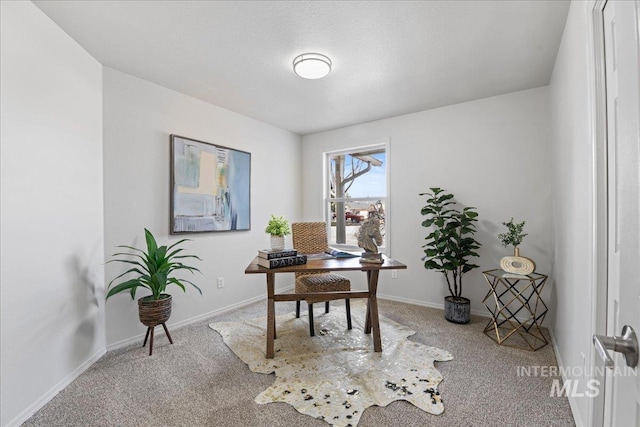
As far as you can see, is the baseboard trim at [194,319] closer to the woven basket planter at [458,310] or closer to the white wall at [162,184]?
the white wall at [162,184]

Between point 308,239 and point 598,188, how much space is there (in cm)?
246

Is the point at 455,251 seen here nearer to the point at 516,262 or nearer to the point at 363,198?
the point at 516,262

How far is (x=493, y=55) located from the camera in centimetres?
228

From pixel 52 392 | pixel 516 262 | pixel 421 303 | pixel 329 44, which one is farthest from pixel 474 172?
pixel 52 392

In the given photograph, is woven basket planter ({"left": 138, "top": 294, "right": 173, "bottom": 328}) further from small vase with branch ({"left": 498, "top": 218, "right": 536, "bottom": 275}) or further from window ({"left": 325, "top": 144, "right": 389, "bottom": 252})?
small vase with branch ({"left": 498, "top": 218, "right": 536, "bottom": 275})

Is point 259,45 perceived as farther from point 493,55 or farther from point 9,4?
point 493,55

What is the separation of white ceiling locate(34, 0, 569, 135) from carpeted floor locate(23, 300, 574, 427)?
8.12 ft

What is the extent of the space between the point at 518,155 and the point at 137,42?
370 centimetres

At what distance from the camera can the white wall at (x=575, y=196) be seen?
136 centimetres

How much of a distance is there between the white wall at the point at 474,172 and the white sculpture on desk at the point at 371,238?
1455 millimetres

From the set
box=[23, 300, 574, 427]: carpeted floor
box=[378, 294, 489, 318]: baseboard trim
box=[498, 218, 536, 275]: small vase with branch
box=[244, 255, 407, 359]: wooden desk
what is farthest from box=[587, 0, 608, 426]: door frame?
box=[378, 294, 489, 318]: baseboard trim

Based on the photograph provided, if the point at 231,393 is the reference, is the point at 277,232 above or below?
above

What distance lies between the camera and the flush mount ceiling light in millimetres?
2234

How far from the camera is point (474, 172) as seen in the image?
323cm
